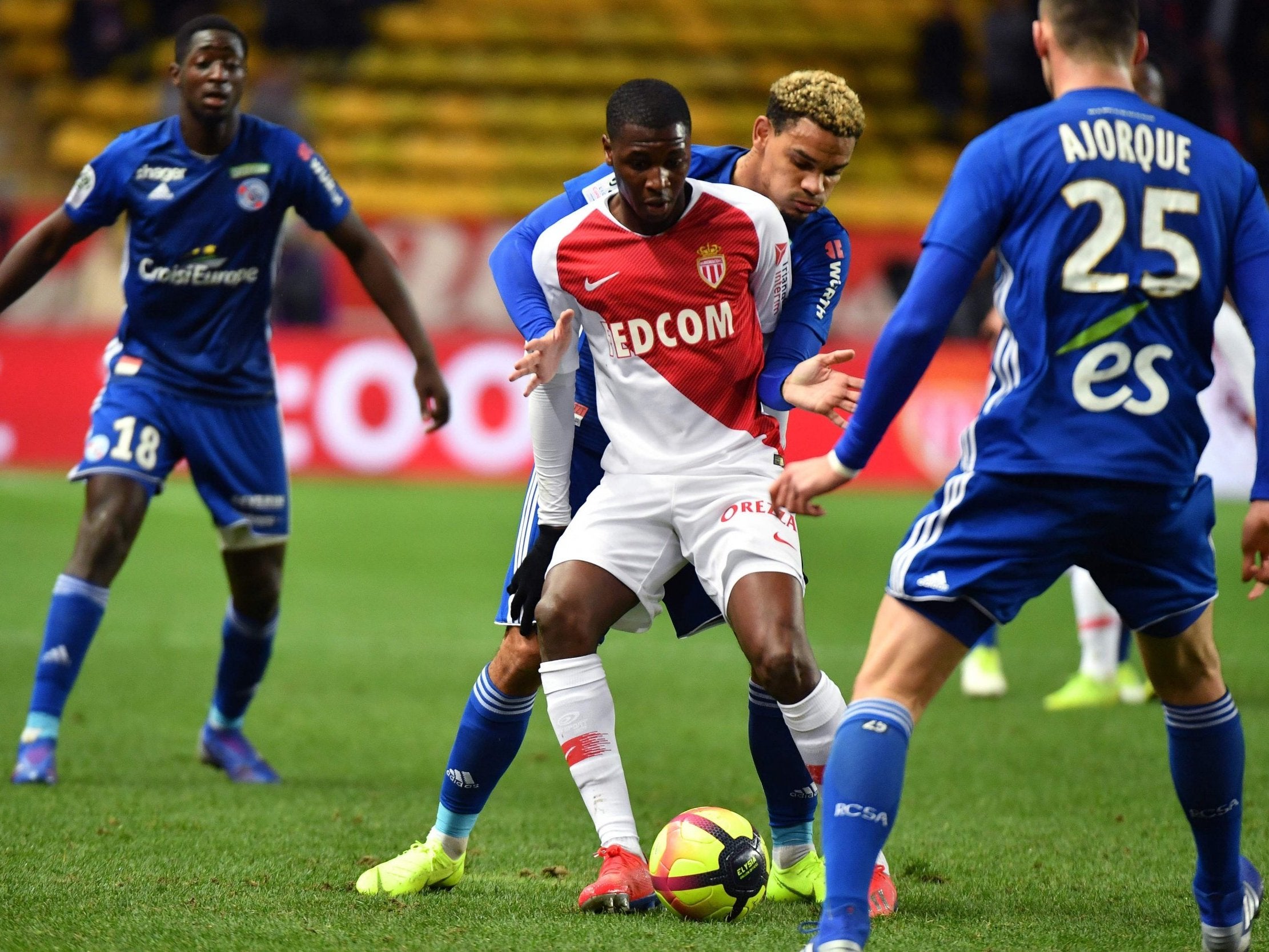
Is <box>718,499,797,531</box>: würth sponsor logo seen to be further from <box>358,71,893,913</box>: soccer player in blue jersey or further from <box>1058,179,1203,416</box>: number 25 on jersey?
<box>1058,179,1203,416</box>: number 25 on jersey

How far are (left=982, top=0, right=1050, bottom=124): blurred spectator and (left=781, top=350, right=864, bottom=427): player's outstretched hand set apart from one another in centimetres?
1490

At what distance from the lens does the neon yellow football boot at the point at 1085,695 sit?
293 inches

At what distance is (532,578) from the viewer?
13.8ft

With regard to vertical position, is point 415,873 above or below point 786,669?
below

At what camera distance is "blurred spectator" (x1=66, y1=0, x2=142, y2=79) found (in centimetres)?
1961

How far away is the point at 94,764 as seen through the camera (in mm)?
5918

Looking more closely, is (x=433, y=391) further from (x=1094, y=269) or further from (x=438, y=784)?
(x=1094, y=269)

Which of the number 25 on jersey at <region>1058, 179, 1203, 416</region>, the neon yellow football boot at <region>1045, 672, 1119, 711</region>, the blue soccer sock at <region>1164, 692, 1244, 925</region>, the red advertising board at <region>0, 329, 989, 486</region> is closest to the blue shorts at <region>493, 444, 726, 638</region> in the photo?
the blue soccer sock at <region>1164, 692, 1244, 925</region>

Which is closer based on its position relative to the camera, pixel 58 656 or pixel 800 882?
pixel 800 882

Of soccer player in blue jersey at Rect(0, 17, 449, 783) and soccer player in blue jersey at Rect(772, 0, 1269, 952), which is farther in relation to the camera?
soccer player in blue jersey at Rect(0, 17, 449, 783)

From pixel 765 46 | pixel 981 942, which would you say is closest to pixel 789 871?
pixel 981 942

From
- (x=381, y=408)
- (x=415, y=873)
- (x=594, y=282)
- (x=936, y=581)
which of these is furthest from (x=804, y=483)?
(x=381, y=408)

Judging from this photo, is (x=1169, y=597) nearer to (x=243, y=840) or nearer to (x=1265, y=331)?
(x=1265, y=331)

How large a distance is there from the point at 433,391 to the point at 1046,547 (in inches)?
121
